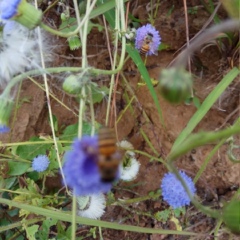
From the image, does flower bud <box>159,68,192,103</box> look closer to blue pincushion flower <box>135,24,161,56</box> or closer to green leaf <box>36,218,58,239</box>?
blue pincushion flower <box>135,24,161,56</box>

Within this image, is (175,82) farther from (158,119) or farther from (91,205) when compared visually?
(158,119)

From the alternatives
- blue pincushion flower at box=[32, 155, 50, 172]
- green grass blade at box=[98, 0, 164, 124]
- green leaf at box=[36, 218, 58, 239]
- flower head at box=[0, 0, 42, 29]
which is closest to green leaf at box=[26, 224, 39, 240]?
green leaf at box=[36, 218, 58, 239]

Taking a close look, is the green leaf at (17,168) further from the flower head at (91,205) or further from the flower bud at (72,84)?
the flower bud at (72,84)

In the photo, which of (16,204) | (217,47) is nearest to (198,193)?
(217,47)

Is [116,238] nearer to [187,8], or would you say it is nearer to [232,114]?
[232,114]

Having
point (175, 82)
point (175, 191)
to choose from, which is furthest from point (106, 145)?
point (175, 191)

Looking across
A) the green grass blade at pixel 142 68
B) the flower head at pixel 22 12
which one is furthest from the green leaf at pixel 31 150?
the flower head at pixel 22 12
